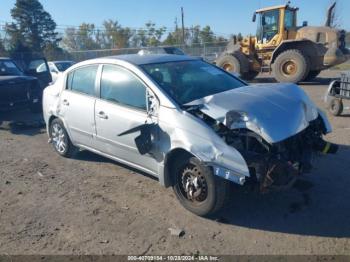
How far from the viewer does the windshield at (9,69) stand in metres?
10.4

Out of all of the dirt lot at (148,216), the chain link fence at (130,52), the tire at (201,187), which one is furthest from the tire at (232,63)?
the chain link fence at (130,52)

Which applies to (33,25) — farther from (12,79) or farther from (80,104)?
(80,104)

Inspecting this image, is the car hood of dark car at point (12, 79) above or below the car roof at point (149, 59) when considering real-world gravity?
below

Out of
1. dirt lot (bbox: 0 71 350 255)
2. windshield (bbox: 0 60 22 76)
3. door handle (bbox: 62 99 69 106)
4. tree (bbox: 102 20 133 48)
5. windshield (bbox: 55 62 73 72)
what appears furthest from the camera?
tree (bbox: 102 20 133 48)

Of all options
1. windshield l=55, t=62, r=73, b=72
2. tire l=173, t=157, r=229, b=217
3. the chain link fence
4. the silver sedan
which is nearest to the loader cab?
windshield l=55, t=62, r=73, b=72

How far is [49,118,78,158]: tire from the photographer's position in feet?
Result: 19.6

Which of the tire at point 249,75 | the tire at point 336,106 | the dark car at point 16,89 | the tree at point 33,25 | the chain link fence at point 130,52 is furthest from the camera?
the tree at point 33,25

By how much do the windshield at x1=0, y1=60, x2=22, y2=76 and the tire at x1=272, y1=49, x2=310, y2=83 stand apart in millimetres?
9311

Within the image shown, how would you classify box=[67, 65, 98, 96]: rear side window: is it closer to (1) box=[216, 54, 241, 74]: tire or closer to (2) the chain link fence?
(1) box=[216, 54, 241, 74]: tire

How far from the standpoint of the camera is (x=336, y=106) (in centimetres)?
829

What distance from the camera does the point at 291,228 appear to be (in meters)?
3.62

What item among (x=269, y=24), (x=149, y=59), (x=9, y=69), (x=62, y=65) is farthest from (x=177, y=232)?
(x=62, y=65)

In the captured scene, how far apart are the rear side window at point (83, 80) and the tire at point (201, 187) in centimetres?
198

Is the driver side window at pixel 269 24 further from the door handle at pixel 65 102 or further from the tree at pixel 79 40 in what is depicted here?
the tree at pixel 79 40
